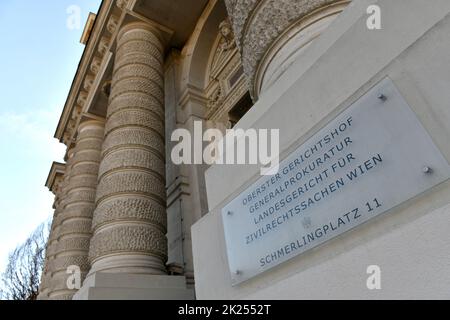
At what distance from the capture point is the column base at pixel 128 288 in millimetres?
4191

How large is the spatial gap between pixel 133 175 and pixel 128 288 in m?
1.95

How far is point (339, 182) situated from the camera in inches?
59.9

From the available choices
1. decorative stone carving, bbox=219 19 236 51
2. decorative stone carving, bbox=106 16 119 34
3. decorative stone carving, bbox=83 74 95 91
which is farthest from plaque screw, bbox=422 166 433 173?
decorative stone carving, bbox=83 74 95 91

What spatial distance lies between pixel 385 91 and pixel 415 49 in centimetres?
20

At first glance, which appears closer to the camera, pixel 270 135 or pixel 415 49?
pixel 415 49

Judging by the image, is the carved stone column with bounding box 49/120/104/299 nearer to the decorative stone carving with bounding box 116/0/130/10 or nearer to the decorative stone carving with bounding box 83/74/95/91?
the decorative stone carving with bounding box 83/74/95/91

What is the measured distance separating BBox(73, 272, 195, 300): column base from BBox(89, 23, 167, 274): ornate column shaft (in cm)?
24

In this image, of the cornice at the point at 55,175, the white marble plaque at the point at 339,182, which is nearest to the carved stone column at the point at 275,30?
the white marble plaque at the point at 339,182

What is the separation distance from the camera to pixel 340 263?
4.72 feet

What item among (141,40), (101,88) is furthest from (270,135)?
(101,88)

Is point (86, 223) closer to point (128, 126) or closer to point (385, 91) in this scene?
point (128, 126)

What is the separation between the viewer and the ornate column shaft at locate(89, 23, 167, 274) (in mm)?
4980

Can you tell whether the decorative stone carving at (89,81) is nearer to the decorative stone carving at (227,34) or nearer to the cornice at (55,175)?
the decorative stone carving at (227,34)
